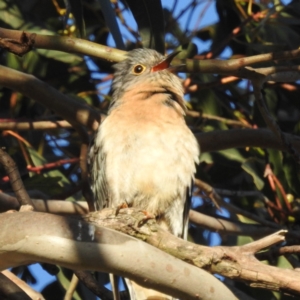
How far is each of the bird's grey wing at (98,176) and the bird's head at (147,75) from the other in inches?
21.3

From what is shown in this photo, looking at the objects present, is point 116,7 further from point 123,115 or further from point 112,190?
point 112,190

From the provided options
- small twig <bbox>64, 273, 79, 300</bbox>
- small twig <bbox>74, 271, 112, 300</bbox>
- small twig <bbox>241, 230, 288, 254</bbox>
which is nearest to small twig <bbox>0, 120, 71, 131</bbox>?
small twig <bbox>64, 273, 79, 300</bbox>

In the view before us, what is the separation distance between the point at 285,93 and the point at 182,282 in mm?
3340

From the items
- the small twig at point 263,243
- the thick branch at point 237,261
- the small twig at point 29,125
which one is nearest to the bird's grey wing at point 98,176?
the small twig at point 29,125

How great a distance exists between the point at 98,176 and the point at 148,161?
1.52 ft

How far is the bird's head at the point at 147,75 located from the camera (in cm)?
536

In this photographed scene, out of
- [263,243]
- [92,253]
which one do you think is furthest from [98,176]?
[92,253]

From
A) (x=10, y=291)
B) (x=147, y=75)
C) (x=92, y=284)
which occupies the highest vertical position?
(x=147, y=75)

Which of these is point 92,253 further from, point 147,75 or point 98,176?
point 147,75

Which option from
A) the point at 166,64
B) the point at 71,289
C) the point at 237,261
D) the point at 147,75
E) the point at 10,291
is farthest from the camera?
the point at 147,75

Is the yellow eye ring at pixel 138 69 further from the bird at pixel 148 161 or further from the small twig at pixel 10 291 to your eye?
the small twig at pixel 10 291

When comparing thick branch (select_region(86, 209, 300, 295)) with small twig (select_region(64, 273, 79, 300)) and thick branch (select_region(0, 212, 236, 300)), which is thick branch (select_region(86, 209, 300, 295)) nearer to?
thick branch (select_region(0, 212, 236, 300))

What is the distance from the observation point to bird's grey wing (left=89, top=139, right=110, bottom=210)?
193 inches

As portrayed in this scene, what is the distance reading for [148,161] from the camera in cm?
475
